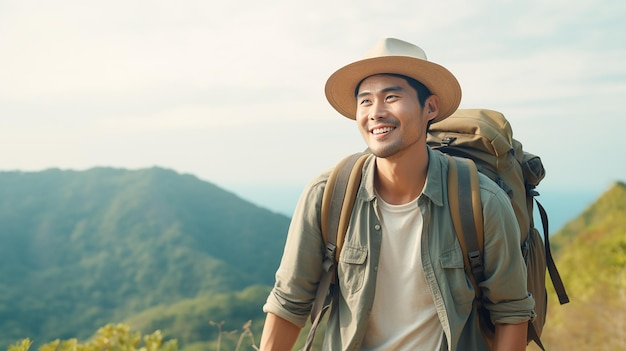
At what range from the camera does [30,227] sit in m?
105

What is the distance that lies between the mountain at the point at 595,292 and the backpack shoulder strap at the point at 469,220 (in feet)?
53.5

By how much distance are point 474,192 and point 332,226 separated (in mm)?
604

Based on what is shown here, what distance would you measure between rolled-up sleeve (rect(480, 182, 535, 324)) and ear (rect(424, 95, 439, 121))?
45 centimetres

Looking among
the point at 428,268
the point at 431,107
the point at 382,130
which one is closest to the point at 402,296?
the point at 428,268

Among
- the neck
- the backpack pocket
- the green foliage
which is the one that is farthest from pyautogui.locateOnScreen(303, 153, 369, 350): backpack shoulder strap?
the backpack pocket

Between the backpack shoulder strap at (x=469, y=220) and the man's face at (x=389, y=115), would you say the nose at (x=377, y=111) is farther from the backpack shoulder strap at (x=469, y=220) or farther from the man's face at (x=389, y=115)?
the backpack shoulder strap at (x=469, y=220)

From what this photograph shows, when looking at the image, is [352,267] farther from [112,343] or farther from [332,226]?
[112,343]

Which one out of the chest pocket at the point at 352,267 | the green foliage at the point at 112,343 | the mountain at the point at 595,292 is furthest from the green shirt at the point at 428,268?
the mountain at the point at 595,292

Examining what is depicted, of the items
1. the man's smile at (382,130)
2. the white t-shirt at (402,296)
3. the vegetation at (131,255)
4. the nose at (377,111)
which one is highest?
the nose at (377,111)

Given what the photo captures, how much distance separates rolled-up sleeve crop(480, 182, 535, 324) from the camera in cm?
271

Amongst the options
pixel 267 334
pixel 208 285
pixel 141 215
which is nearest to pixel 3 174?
pixel 141 215

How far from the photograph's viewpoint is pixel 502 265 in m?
2.71

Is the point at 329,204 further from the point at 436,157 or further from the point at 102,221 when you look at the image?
the point at 102,221

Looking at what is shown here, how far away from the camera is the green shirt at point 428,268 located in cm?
272
